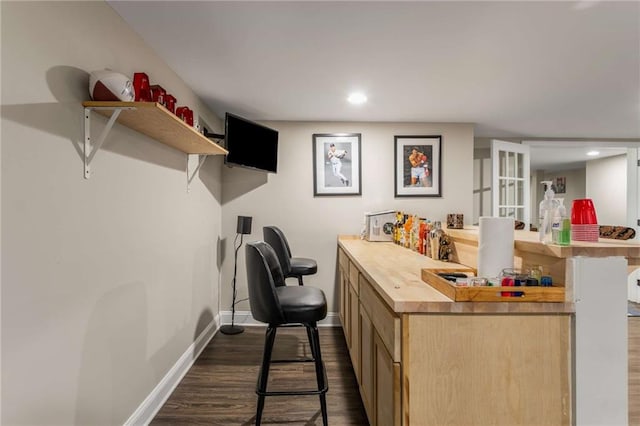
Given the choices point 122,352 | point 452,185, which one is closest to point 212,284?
point 122,352

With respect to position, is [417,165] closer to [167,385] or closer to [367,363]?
[367,363]

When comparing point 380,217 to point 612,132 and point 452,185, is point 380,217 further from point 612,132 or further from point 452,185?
point 612,132

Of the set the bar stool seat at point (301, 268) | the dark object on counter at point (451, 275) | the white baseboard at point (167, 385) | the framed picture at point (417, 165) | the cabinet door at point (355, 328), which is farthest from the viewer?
the framed picture at point (417, 165)

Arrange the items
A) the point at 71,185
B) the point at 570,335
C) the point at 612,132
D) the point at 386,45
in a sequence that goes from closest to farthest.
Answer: the point at 570,335
the point at 71,185
the point at 386,45
the point at 612,132

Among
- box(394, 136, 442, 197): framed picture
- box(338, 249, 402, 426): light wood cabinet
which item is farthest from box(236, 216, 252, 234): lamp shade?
box(394, 136, 442, 197): framed picture

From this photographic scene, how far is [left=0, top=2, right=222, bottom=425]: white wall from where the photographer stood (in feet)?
3.51

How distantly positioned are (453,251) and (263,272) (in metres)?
1.13

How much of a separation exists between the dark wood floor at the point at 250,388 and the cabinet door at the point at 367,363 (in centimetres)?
28

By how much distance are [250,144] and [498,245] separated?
2.32m

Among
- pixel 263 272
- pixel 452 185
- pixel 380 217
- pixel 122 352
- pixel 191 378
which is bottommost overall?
pixel 191 378

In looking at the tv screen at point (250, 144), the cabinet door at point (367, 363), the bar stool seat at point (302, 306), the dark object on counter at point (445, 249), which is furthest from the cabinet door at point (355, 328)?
the tv screen at point (250, 144)

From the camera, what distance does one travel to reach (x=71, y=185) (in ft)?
4.29

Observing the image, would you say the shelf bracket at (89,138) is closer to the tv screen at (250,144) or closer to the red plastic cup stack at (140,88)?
the red plastic cup stack at (140,88)

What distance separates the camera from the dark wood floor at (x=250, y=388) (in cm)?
195
